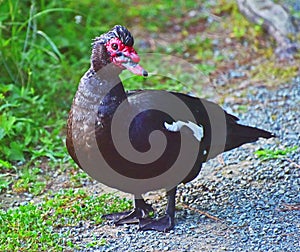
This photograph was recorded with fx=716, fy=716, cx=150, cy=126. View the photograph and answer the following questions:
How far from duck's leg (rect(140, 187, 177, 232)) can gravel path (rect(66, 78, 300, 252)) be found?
0.14 ft

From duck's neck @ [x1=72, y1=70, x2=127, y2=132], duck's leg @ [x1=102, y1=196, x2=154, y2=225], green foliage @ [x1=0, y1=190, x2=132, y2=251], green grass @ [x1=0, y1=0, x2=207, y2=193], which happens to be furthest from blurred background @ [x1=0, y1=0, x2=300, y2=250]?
duck's neck @ [x1=72, y1=70, x2=127, y2=132]

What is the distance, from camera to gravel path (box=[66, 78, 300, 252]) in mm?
4371

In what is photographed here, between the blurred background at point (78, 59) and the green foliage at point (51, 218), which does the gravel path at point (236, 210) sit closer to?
the green foliage at point (51, 218)

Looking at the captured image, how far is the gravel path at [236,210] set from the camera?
437 cm

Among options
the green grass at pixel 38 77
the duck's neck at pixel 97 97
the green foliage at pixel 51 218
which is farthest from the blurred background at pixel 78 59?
the duck's neck at pixel 97 97

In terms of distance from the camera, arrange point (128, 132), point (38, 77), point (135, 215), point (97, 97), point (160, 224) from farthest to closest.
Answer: point (38, 77) → point (135, 215) → point (160, 224) → point (97, 97) → point (128, 132)

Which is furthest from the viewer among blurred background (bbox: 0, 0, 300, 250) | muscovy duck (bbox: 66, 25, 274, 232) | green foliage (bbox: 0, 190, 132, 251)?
blurred background (bbox: 0, 0, 300, 250)

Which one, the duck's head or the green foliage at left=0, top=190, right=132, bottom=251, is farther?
the green foliage at left=0, top=190, right=132, bottom=251

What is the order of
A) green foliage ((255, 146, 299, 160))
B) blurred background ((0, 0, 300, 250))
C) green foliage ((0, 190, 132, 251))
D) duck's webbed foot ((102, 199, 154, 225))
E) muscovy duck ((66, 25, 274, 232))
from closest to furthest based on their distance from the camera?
muscovy duck ((66, 25, 274, 232))
green foliage ((0, 190, 132, 251))
duck's webbed foot ((102, 199, 154, 225))
green foliage ((255, 146, 299, 160))
blurred background ((0, 0, 300, 250))

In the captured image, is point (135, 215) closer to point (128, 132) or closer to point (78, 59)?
point (128, 132)

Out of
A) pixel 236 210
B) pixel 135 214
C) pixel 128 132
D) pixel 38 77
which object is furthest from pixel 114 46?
pixel 38 77

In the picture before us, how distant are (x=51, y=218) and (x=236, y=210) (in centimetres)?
124

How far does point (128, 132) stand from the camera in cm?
427

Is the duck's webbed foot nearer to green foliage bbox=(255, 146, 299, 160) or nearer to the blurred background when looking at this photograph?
the blurred background
